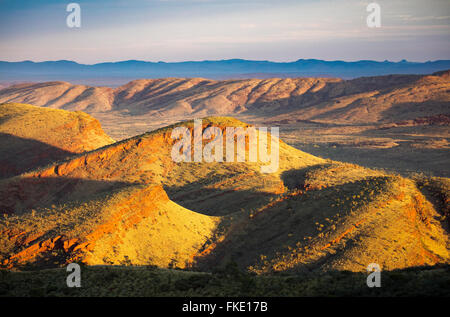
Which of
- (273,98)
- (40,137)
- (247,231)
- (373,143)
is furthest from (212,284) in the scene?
(273,98)

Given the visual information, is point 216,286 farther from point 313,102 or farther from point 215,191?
point 313,102

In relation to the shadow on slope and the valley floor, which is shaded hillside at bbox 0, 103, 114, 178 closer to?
the shadow on slope

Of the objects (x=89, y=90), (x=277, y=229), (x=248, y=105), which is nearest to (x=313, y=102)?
(x=248, y=105)

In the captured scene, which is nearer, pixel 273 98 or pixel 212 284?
pixel 212 284

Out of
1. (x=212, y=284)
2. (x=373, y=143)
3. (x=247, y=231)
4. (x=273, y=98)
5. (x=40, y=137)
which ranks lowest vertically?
(x=247, y=231)

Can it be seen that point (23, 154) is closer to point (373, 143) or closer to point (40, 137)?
point (40, 137)

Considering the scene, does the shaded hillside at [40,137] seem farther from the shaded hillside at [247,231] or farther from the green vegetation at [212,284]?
the green vegetation at [212,284]
